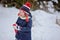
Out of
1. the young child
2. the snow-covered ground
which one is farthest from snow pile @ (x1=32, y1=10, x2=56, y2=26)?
the young child

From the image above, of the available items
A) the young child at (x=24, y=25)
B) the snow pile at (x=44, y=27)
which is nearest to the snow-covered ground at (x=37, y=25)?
the snow pile at (x=44, y=27)

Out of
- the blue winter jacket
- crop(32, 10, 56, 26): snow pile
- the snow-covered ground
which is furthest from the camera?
crop(32, 10, 56, 26): snow pile

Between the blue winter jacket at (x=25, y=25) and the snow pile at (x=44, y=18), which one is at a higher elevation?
the blue winter jacket at (x=25, y=25)

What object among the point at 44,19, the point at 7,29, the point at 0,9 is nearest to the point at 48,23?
the point at 44,19

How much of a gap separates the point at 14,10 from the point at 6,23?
4.24 ft

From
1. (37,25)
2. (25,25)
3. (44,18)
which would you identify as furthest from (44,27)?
(25,25)

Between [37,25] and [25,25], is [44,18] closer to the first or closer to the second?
[37,25]

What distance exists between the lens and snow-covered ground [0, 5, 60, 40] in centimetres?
608

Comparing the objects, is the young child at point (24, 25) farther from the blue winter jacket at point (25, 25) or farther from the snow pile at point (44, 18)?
the snow pile at point (44, 18)

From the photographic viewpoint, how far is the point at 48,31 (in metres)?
6.48

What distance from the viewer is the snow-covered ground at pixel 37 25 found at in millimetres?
6082

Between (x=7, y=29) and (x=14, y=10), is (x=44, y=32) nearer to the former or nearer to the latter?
(x=7, y=29)

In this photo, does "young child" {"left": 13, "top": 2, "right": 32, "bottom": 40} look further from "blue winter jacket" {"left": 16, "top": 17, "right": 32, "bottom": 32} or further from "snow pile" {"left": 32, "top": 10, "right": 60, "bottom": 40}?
"snow pile" {"left": 32, "top": 10, "right": 60, "bottom": 40}

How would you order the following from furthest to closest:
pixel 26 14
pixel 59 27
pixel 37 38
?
pixel 59 27 < pixel 37 38 < pixel 26 14
